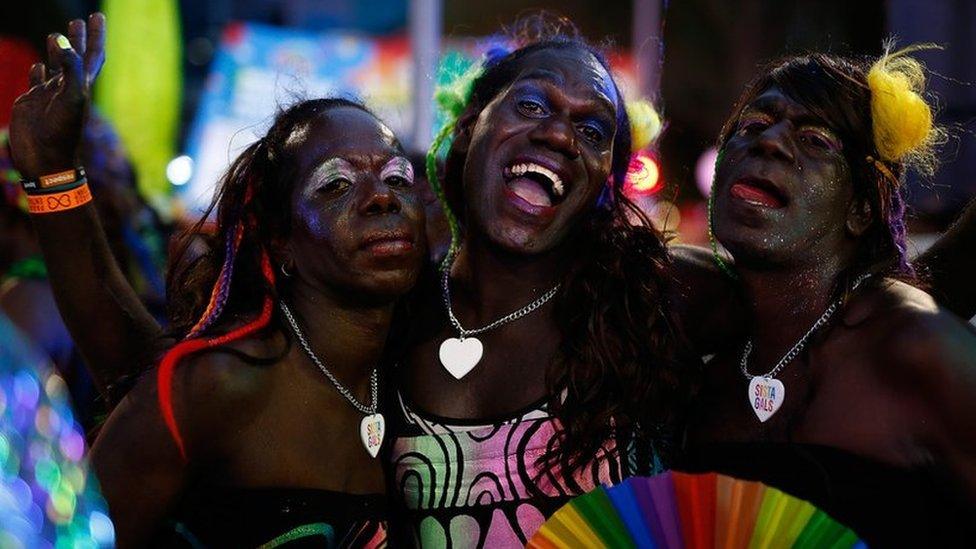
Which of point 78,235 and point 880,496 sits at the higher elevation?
point 78,235

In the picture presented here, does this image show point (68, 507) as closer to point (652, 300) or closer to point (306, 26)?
point (652, 300)

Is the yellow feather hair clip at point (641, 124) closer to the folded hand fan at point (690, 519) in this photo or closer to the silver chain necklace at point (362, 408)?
the silver chain necklace at point (362, 408)

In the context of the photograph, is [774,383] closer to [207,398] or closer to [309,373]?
[309,373]

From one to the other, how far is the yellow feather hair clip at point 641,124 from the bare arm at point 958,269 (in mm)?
769

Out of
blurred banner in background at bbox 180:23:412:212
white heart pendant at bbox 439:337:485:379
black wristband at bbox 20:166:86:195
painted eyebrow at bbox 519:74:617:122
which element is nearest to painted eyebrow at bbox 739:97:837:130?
painted eyebrow at bbox 519:74:617:122

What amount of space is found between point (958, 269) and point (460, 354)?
1.28 meters

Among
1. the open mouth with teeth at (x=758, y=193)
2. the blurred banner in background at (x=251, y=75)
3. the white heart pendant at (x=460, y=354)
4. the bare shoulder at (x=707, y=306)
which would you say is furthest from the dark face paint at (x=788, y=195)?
the blurred banner in background at (x=251, y=75)

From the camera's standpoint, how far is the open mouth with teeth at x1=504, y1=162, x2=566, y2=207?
2.86m

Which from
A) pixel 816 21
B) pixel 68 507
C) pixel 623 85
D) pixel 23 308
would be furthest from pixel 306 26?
pixel 68 507

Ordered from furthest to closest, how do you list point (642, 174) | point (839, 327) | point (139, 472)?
point (642, 174) → point (839, 327) → point (139, 472)

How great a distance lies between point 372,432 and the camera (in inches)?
103

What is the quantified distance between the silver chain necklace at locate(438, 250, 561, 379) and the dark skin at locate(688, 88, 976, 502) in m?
0.46

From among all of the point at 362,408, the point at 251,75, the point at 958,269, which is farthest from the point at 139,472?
the point at 251,75

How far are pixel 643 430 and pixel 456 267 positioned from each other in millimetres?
694
